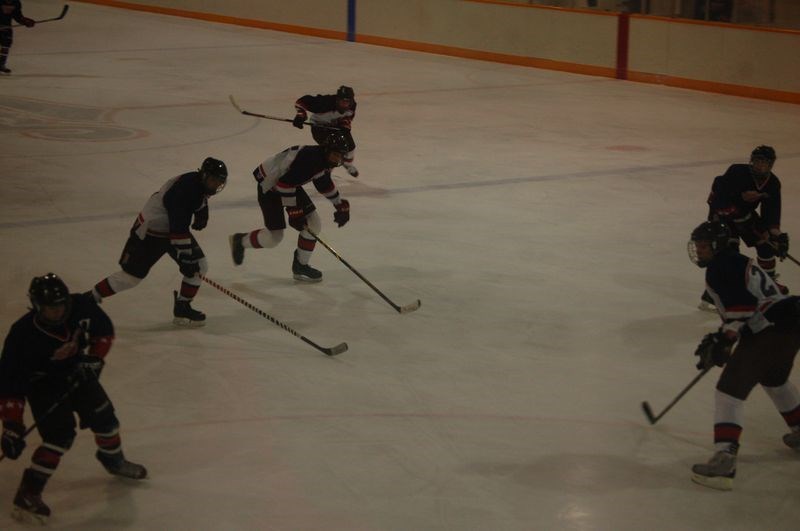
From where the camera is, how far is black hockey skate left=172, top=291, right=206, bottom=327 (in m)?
6.21

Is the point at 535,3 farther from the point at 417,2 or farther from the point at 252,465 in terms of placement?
A: the point at 252,465

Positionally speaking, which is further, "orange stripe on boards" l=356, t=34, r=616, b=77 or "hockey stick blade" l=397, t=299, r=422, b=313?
"orange stripe on boards" l=356, t=34, r=616, b=77

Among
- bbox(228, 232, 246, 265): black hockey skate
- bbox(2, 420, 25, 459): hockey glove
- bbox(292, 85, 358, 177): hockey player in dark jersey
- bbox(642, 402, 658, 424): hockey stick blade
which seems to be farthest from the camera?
bbox(292, 85, 358, 177): hockey player in dark jersey

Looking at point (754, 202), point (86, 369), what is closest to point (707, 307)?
point (754, 202)

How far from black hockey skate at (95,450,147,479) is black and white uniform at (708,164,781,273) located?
10.8 feet

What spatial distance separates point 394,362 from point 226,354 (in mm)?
823

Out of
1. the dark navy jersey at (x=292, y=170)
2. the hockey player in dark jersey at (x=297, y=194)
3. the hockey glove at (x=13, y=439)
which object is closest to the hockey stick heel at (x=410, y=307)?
the hockey player in dark jersey at (x=297, y=194)

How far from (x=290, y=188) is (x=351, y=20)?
40.7 ft

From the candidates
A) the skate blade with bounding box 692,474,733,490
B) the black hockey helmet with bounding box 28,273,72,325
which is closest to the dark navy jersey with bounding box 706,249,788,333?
the skate blade with bounding box 692,474,733,490

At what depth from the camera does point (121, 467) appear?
4.40 m

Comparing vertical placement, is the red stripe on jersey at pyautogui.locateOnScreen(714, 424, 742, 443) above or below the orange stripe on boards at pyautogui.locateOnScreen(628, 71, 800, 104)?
below

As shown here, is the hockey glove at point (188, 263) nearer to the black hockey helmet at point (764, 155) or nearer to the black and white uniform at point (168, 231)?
the black and white uniform at point (168, 231)

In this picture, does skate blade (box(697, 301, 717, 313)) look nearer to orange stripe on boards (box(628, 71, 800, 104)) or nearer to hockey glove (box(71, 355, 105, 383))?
hockey glove (box(71, 355, 105, 383))

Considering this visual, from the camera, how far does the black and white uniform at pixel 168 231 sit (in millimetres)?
5812
